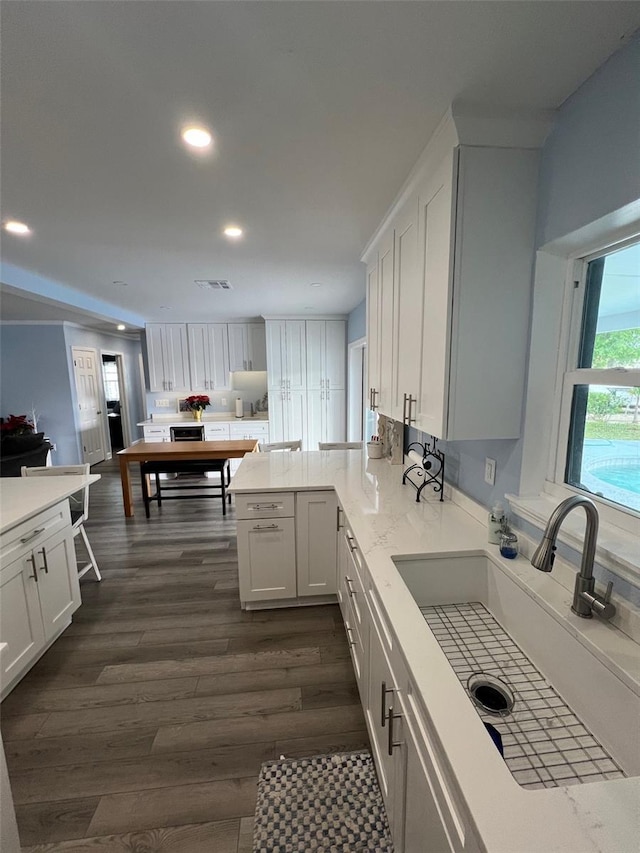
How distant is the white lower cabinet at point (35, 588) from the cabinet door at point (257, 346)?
4454mm

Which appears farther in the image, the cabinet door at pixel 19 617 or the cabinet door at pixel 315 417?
the cabinet door at pixel 315 417

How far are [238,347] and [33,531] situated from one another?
4.81m

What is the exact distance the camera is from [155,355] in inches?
246

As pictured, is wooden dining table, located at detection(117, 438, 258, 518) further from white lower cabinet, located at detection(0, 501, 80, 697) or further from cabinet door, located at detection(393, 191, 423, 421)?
cabinet door, located at detection(393, 191, 423, 421)

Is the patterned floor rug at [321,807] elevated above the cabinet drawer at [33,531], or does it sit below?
below

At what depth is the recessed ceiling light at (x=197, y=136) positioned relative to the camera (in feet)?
4.60

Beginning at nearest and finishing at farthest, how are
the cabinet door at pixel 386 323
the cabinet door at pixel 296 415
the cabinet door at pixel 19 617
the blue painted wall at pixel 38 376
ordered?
1. the cabinet door at pixel 19 617
2. the cabinet door at pixel 386 323
3. the blue painted wall at pixel 38 376
4. the cabinet door at pixel 296 415

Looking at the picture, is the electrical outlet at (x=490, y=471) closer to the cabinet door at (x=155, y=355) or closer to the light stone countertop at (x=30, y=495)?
the light stone countertop at (x=30, y=495)

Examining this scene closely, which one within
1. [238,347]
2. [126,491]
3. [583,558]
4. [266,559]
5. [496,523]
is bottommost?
[126,491]

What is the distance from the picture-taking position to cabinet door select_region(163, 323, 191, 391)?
6.22m

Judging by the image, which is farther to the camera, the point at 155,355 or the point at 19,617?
the point at 155,355

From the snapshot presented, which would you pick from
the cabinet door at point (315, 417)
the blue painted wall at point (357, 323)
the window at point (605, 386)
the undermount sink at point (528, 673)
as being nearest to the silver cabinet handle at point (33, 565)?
the undermount sink at point (528, 673)

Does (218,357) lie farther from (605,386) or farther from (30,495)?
(605,386)

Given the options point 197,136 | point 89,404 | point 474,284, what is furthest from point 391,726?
point 89,404
